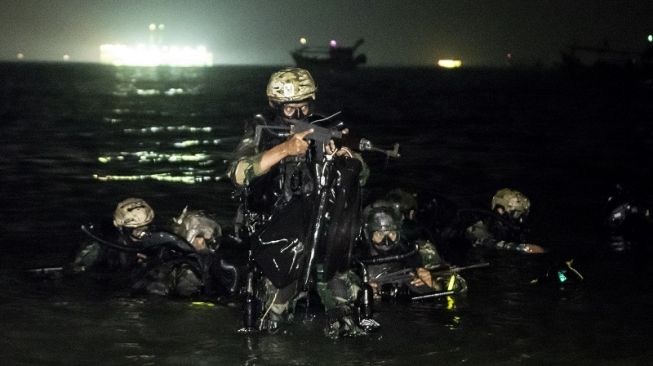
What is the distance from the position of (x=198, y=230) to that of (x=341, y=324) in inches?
119

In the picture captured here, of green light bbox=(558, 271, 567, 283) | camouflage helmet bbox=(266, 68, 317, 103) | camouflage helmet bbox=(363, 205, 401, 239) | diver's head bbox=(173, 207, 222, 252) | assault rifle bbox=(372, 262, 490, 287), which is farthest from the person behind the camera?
green light bbox=(558, 271, 567, 283)

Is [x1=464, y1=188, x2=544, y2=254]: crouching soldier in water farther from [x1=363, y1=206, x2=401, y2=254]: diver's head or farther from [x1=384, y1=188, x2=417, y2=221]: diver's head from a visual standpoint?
[x1=363, y1=206, x2=401, y2=254]: diver's head

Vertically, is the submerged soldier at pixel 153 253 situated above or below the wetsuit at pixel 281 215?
below

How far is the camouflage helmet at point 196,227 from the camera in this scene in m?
11.6

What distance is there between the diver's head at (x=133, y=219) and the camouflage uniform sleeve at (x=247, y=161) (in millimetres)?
2948

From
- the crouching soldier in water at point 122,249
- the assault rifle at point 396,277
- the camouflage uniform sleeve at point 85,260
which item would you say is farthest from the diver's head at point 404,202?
the camouflage uniform sleeve at point 85,260

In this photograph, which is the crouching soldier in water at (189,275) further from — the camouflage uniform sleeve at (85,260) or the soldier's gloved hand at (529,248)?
the soldier's gloved hand at (529,248)

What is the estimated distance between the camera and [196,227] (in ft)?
38.1

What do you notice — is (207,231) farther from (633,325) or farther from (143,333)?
(633,325)

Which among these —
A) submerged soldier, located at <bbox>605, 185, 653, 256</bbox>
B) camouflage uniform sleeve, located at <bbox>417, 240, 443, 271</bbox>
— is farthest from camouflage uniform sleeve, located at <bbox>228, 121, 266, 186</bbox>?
submerged soldier, located at <bbox>605, 185, 653, 256</bbox>

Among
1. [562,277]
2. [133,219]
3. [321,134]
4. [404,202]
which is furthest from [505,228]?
[321,134]

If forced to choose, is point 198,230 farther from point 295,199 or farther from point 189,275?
point 295,199

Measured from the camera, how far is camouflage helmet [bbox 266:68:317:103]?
28.6 ft

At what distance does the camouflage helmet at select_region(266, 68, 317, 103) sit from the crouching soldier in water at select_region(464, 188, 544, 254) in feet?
19.0
